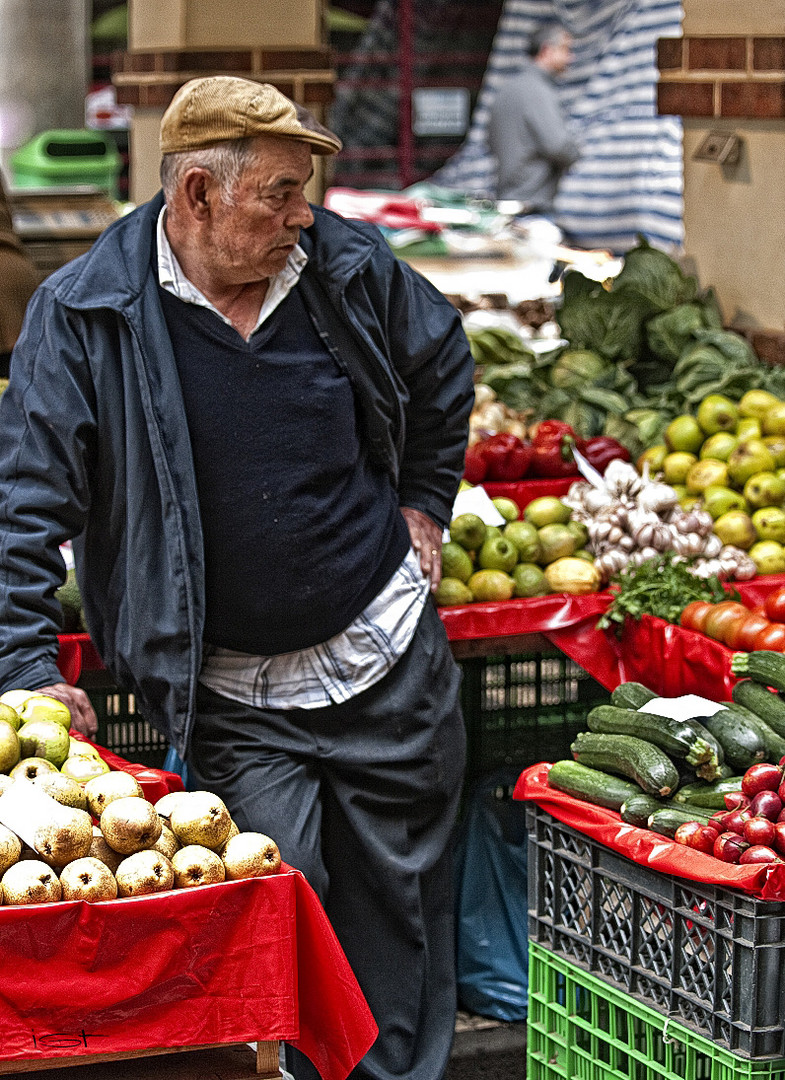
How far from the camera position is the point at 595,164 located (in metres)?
13.7

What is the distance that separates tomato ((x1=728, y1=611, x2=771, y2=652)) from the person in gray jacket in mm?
10123

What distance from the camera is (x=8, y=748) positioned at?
2.68 meters

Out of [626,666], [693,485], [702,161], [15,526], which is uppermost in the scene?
[702,161]

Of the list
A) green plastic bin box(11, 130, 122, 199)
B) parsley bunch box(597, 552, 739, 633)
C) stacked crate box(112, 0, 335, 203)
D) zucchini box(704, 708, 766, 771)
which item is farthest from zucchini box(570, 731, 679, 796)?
green plastic bin box(11, 130, 122, 199)

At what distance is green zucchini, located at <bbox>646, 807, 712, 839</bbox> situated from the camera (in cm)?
318

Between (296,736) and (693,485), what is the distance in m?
2.16

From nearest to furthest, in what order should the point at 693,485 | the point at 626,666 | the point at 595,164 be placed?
the point at 626,666 < the point at 693,485 < the point at 595,164

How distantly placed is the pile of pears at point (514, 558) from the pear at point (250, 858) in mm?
2005

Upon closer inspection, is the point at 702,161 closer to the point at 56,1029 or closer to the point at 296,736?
the point at 296,736

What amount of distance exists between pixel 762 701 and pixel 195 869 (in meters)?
1.71

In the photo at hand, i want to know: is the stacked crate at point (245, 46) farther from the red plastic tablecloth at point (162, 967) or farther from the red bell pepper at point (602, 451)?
the red plastic tablecloth at point (162, 967)

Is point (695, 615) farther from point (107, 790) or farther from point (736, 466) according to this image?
point (107, 790)

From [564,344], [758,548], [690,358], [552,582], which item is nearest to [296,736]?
[552,582]

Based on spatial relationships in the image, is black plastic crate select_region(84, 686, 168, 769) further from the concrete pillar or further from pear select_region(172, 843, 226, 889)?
the concrete pillar
